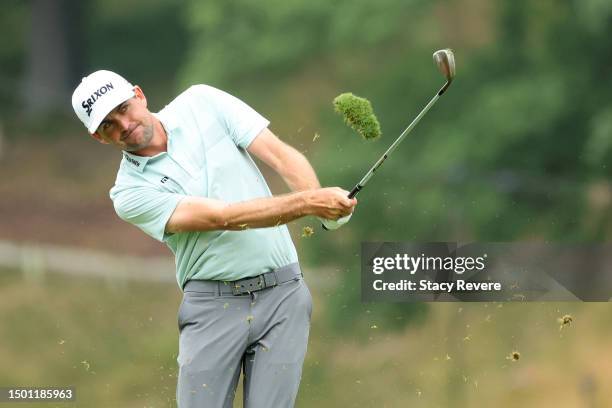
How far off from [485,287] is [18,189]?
51.1 ft

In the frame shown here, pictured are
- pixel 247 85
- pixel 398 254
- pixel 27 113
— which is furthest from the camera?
pixel 27 113

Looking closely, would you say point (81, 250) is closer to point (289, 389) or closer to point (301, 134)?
point (301, 134)

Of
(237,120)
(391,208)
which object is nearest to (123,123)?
(237,120)

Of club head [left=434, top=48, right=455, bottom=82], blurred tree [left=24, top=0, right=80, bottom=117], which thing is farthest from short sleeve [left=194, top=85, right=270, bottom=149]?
blurred tree [left=24, top=0, right=80, bottom=117]

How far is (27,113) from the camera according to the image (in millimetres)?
24781

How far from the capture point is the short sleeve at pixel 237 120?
5160 millimetres

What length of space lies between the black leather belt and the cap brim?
2.44 ft

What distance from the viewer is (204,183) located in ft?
16.7

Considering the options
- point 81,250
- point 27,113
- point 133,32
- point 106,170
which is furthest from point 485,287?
point 133,32

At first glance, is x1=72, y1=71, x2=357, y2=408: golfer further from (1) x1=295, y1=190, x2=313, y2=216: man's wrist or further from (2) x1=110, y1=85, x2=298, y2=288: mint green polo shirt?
(1) x1=295, y1=190, x2=313, y2=216: man's wrist

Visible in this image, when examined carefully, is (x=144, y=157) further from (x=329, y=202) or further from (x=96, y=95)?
(x=329, y=202)

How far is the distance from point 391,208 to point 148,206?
327 inches

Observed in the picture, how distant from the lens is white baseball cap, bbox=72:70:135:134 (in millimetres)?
4953

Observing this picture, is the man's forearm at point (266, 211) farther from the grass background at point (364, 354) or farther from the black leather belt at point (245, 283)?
the grass background at point (364, 354)
